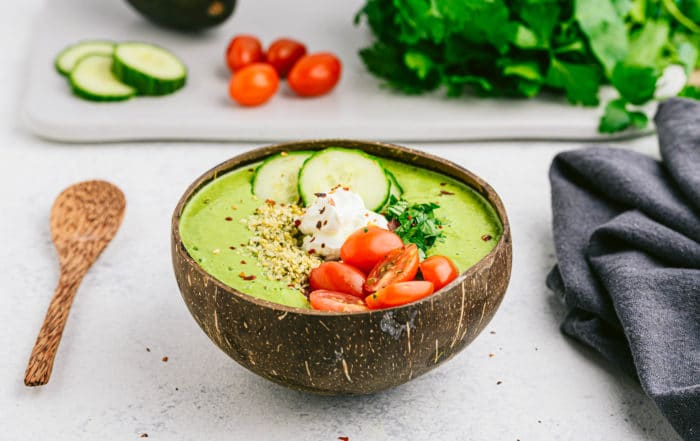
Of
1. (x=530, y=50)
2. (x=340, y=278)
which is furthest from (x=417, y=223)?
(x=530, y=50)

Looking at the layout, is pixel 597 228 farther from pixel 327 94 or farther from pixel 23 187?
pixel 23 187

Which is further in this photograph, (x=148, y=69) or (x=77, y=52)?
(x=77, y=52)

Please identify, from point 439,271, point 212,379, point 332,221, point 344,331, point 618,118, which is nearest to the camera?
point 344,331

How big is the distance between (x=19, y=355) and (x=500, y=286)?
4.20 feet

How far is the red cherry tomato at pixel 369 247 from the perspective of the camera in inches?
80.8

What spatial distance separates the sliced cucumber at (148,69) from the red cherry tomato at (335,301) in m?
2.07

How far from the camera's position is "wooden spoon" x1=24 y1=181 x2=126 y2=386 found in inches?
92.0

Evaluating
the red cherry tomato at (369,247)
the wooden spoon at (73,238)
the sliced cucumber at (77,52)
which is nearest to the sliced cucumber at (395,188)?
the red cherry tomato at (369,247)

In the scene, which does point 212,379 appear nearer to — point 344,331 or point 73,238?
point 344,331

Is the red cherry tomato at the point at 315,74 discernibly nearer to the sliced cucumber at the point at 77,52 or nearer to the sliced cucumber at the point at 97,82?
the sliced cucumber at the point at 97,82

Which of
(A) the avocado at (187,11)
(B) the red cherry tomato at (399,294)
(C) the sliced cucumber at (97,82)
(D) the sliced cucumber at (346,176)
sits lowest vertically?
(C) the sliced cucumber at (97,82)

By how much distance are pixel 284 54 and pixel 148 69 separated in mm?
606

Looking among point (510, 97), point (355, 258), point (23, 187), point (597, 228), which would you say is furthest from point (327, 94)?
point (355, 258)

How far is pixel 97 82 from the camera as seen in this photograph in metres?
3.80
